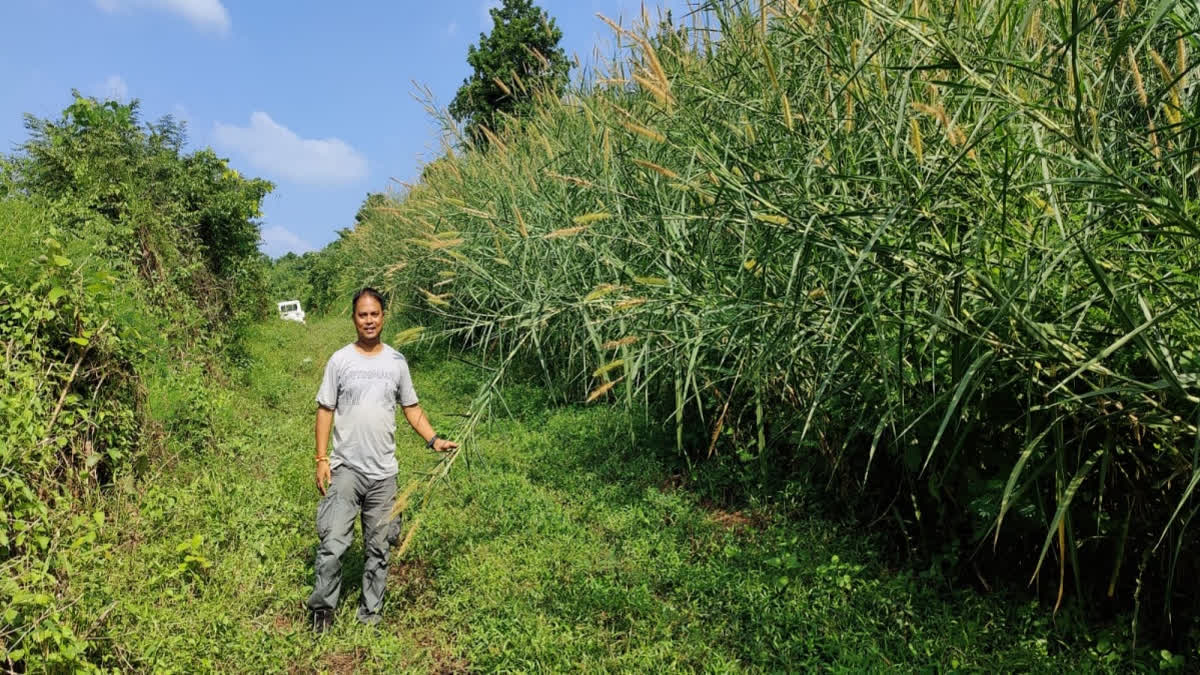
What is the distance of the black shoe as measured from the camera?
3.38 meters

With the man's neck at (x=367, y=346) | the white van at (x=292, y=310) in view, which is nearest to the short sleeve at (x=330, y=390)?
the man's neck at (x=367, y=346)

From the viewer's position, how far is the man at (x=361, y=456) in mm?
3469

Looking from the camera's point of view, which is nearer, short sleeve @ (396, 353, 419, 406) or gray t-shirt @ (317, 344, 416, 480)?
gray t-shirt @ (317, 344, 416, 480)

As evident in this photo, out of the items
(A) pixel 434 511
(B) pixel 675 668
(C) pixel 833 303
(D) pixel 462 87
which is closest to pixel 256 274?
(A) pixel 434 511

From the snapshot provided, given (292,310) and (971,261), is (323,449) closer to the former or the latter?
(971,261)

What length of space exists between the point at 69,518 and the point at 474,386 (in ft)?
16.6

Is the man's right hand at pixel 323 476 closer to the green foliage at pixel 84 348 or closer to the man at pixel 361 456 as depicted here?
the man at pixel 361 456

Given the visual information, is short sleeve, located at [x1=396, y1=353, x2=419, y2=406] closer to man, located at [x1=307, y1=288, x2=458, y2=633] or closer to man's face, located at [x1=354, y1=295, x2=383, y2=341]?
man, located at [x1=307, y1=288, x2=458, y2=633]

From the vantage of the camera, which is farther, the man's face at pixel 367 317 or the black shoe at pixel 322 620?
the man's face at pixel 367 317

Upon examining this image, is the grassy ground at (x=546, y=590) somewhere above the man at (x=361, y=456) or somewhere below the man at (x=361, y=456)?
below

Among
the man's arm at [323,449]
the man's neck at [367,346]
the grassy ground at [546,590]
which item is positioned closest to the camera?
the grassy ground at [546,590]

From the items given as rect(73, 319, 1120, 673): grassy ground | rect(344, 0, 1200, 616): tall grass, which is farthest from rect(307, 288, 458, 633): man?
rect(344, 0, 1200, 616): tall grass

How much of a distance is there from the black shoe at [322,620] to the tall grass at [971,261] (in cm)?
173

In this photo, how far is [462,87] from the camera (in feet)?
74.7
